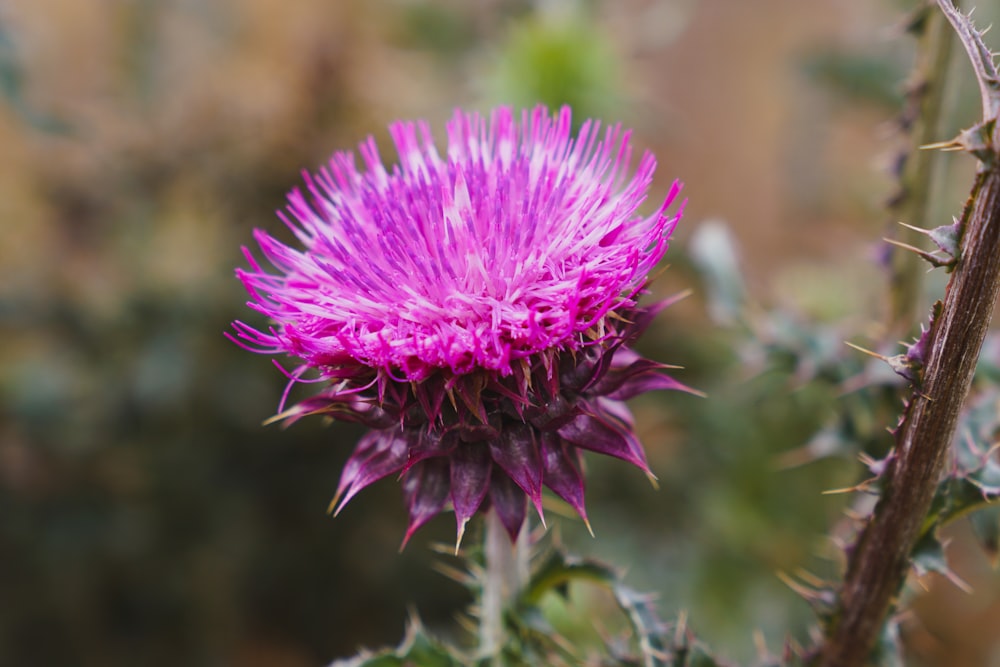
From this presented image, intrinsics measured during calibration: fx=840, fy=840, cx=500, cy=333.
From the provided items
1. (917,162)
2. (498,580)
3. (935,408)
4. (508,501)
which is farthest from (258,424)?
(935,408)

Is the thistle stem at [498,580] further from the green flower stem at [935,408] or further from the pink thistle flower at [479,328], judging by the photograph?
the green flower stem at [935,408]

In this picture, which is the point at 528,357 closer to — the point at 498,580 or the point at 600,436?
the point at 600,436

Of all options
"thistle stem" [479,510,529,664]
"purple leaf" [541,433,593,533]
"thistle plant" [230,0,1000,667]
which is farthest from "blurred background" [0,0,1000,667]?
"purple leaf" [541,433,593,533]

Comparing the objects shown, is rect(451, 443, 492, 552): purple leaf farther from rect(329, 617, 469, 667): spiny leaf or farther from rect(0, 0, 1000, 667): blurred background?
rect(0, 0, 1000, 667): blurred background

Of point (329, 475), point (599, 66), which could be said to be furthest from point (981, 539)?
point (329, 475)

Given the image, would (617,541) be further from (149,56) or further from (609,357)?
(149,56)
